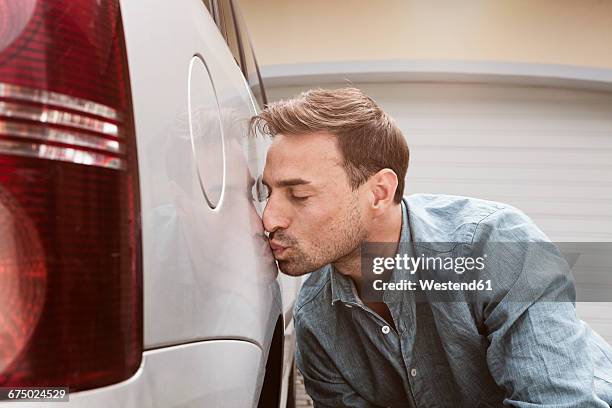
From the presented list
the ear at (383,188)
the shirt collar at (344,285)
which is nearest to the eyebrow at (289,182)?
the ear at (383,188)

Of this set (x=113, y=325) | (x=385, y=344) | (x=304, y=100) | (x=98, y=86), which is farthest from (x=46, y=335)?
(x=385, y=344)

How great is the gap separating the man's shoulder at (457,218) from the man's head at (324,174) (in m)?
0.19

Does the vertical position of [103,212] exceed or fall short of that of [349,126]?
it falls short

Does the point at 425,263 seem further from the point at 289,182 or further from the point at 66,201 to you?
the point at 66,201

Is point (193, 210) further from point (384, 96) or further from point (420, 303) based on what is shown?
point (384, 96)

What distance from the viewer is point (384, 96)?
546 cm

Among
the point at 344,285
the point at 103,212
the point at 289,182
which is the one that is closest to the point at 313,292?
the point at 344,285

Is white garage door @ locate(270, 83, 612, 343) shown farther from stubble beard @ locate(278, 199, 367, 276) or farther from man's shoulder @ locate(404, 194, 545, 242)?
stubble beard @ locate(278, 199, 367, 276)

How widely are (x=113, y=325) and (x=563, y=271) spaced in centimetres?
129

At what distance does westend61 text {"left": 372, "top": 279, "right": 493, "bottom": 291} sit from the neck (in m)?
0.07

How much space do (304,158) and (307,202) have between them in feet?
0.33

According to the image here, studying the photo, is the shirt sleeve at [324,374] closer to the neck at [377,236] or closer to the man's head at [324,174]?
the neck at [377,236]

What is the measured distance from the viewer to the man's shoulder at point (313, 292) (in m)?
1.82

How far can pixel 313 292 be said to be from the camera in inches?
73.1
